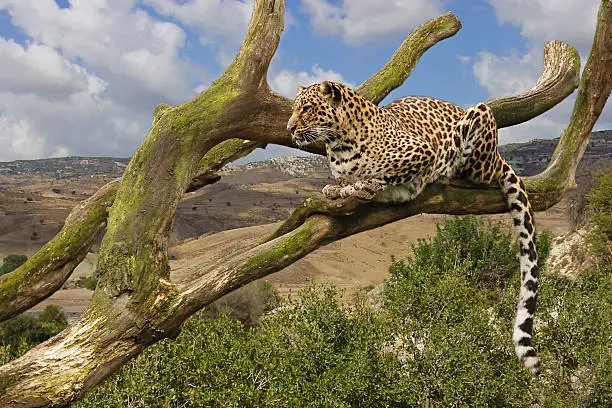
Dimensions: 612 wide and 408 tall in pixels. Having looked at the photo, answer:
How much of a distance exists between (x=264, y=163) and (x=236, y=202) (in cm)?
5024

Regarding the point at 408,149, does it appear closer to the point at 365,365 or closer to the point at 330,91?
the point at 330,91

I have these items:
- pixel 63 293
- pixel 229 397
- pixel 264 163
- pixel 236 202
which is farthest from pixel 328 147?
pixel 264 163

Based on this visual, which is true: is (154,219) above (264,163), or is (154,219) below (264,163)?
below

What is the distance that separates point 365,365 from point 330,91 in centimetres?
1277

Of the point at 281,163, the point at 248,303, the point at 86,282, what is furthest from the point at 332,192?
the point at 281,163

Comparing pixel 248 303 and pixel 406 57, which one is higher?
pixel 406 57

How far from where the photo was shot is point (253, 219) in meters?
96.8

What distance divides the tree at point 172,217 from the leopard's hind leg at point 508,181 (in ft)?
0.61

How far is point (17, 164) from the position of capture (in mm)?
172000

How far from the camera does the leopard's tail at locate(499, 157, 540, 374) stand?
5.88 m

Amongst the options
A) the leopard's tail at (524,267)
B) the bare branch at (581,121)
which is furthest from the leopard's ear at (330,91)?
the bare branch at (581,121)

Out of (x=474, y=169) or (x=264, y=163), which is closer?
(x=474, y=169)

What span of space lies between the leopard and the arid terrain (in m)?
27.8

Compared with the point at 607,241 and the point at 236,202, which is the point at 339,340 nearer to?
the point at 607,241
